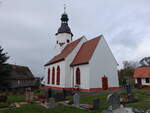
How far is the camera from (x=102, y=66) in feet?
63.8

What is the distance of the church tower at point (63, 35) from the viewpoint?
29.3m

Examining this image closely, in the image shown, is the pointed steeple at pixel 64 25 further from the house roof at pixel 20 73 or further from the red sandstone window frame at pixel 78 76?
the house roof at pixel 20 73

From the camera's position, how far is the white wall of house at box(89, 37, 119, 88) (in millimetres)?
18594

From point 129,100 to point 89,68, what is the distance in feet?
23.0

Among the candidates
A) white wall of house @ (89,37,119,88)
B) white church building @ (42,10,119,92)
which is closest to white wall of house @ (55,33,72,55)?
white church building @ (42,10,119,92)

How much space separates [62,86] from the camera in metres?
22.2

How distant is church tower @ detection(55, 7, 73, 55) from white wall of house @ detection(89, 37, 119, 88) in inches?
413

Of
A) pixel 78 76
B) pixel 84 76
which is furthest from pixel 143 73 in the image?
pixel 84 76

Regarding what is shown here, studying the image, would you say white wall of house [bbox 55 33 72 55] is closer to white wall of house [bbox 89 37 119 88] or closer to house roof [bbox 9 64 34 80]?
house roof [bbox 9 64 34 80]

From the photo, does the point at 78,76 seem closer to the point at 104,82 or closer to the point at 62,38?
the point at 104,82

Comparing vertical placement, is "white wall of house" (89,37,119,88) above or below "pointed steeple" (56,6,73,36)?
below

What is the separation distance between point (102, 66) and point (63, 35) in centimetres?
1268

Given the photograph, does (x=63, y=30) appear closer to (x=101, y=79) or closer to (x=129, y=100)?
(x=101, y=79)

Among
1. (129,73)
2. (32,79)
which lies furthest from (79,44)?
(129,73)
